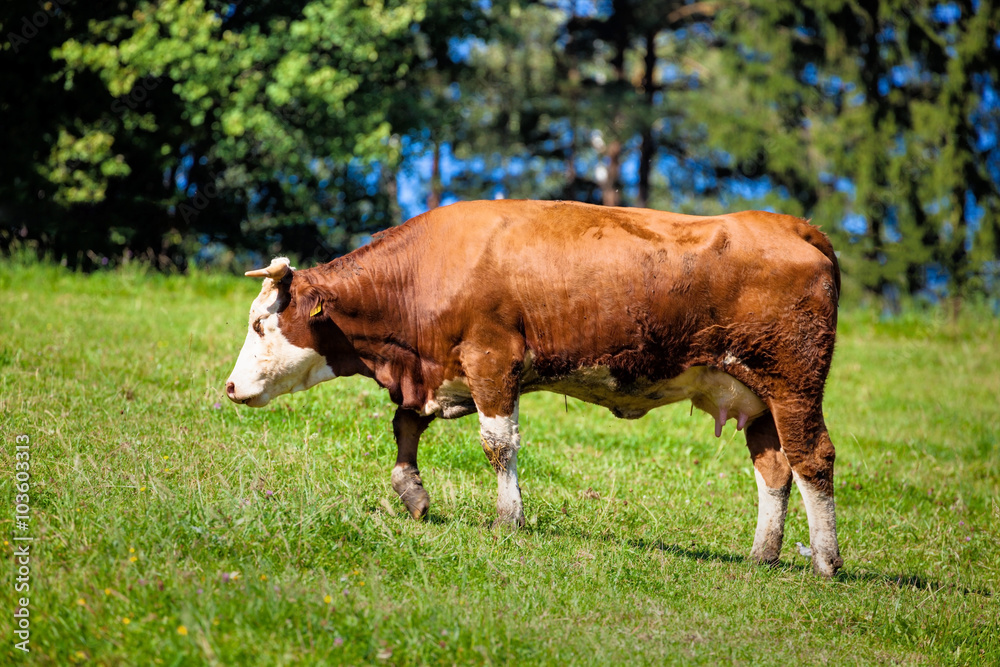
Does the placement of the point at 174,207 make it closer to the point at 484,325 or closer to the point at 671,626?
the point at 484,325

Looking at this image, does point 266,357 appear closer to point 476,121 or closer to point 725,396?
point 725,396

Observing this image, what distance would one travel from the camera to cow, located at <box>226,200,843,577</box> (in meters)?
6.14

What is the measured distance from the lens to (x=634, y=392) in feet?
20.9

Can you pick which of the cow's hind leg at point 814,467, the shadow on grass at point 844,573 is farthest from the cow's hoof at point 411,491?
the cow's hind leg at point 814,467

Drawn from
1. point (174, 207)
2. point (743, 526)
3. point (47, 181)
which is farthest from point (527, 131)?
point (743, 526)

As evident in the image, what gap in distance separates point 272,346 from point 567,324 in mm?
1987

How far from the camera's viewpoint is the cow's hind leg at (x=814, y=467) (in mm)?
6266

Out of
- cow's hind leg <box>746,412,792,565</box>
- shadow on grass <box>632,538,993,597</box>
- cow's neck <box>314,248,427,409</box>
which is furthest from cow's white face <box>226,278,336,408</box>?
cow's hind leg <box>746,412,792,565</box>

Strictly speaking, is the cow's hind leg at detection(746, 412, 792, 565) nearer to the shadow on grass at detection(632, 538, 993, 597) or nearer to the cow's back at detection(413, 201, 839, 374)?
the shadow on grass at detection(632, 538, 993, 597)

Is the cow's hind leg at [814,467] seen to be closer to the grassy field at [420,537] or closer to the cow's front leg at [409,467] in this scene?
the grassy field at [420,537]

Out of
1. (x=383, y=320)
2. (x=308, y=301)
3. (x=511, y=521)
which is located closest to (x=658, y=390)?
(x=511, y=521)

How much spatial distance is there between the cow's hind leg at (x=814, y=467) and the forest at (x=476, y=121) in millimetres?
12734

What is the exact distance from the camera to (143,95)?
1808cm

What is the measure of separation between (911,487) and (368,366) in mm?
5623
